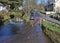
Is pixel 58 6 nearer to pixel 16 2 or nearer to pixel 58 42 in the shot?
pixel 16 2

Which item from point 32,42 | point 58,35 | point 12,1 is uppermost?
point 12,1

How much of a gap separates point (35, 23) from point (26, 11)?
1439 cm

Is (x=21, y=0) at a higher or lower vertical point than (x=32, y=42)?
higher

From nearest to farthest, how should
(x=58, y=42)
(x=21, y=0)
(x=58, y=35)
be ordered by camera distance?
(x=58, y=42), (x=58, y=35), (x=21, y=0)

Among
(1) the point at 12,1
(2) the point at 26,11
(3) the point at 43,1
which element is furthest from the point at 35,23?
→ (3) the point at 43,1

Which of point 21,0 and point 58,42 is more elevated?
point 21,0

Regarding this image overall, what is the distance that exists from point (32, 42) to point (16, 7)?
3793 cm

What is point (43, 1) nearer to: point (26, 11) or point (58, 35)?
point (26, 11)

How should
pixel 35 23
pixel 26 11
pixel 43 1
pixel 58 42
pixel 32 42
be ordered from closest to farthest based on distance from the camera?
pixel 58 42
pixel 32 42
pixel 35 23
pixel 26 11
pixel 43 1

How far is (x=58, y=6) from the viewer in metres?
55.8

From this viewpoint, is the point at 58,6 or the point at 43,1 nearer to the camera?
the point at 58,6

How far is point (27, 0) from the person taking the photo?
53344 millimetres

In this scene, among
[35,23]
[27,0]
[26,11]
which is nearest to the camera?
[35,23]

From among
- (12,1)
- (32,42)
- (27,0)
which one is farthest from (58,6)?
(32,42)
